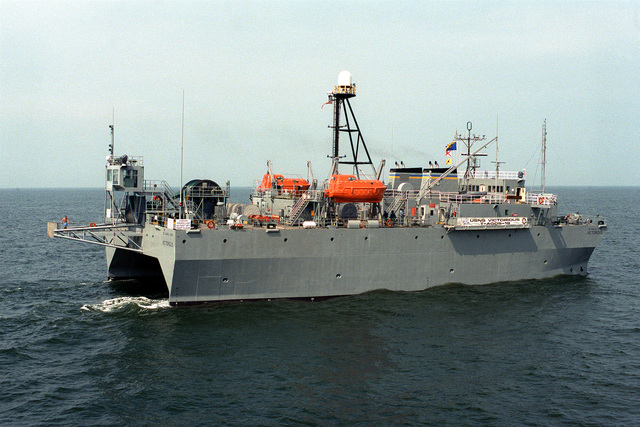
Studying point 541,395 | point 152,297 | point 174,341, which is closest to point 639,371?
point 541,395

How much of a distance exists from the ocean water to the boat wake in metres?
0.12

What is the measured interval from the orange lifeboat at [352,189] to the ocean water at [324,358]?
18.3 feet

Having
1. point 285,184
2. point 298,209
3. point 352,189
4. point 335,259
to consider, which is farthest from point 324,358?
point 285,184

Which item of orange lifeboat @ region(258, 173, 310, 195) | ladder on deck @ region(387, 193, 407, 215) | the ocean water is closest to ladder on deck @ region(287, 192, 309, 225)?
orange lifeboat @ region(258, 173, 310, 195)

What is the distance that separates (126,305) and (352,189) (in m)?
13.6

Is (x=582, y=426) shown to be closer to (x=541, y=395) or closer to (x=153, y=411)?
(x=541, y=395)

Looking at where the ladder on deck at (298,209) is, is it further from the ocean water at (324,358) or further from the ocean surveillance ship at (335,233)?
the ocean water at (324,358)

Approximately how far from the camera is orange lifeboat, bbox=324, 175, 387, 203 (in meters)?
30.5

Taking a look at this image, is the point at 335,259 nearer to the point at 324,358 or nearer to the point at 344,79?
the point at 324,358

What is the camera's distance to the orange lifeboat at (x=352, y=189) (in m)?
30.5

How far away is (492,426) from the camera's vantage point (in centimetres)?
1662

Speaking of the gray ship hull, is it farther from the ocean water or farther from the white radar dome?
the white radar dome

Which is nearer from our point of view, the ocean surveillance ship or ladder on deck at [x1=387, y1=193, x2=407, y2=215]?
the ocean surveillance ship

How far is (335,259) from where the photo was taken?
28.8 m
